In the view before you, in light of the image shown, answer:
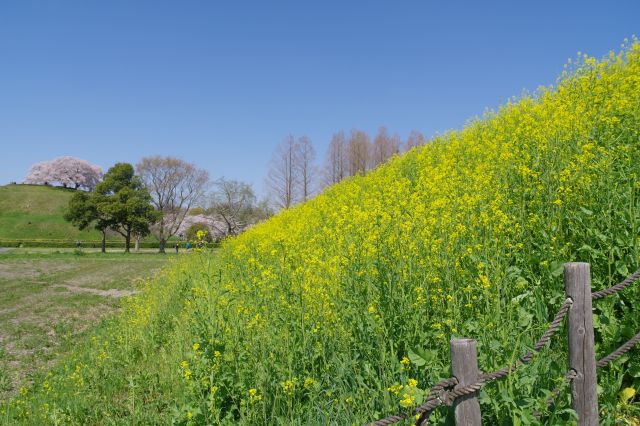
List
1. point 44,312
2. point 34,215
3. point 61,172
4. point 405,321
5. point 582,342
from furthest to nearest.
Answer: point 61,172, point 34,215, point 44,312, point 405,321, point 582,342

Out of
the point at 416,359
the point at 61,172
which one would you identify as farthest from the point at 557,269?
the point at 61,172

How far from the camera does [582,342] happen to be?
2.55 m

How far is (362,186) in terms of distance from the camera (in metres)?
12.7

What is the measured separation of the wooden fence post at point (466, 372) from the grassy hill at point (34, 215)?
58344 millimetres

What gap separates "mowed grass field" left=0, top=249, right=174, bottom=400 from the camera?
727 cm

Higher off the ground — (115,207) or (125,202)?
(125,202)

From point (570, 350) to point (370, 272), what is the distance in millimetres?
1610

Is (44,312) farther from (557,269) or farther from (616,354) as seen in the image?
(616,354)

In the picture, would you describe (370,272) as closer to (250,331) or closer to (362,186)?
(250,331)

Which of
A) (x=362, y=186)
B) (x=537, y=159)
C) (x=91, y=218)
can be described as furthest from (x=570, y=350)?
(x=91, y=218)

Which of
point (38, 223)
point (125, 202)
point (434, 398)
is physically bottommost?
point (434, 398)

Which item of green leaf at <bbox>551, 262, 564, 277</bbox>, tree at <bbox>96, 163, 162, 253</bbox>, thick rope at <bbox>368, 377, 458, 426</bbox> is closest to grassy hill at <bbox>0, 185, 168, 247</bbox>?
tree at <bbox>96, 163, 162, 253</bbox>

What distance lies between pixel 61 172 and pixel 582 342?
324 feet

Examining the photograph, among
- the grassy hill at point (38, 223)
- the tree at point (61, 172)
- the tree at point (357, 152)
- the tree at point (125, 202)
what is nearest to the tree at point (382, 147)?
the tree at point (357, 152)
